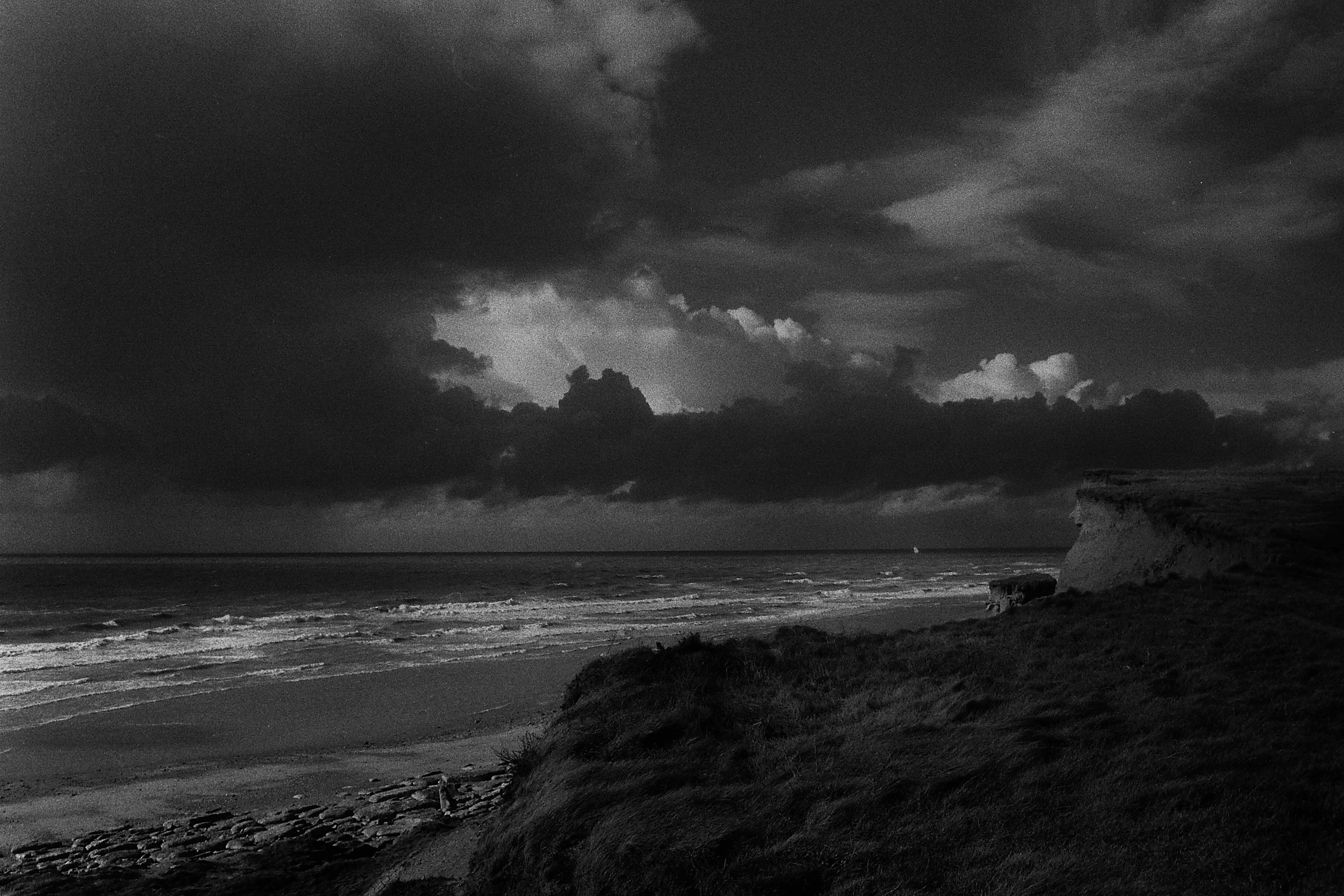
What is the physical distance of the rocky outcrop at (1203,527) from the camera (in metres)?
17.4

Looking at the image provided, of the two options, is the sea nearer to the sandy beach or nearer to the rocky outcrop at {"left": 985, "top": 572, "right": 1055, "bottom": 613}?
the sandy beach

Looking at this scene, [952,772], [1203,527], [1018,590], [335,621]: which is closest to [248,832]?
[952,772]

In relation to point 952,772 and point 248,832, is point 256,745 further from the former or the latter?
point 952,772

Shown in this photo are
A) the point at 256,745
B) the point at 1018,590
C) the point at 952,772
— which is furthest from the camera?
the point at 1018,590

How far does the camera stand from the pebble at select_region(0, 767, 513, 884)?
40.7 feet

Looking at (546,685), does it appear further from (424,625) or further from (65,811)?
(424,625)

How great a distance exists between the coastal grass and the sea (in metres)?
19.8

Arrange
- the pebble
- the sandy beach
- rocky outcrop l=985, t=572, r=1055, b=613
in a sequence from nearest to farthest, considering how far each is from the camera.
→ the pebble → the sandy beach → rocky outcrop l=985, t=572, r=1055, b=613

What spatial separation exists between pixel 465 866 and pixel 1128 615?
468 inches

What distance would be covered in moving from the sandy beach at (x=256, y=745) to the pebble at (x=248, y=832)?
0.69 metres

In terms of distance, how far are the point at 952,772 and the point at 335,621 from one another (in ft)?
147

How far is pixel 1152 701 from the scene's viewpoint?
10.3 m

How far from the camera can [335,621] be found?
47156 mm

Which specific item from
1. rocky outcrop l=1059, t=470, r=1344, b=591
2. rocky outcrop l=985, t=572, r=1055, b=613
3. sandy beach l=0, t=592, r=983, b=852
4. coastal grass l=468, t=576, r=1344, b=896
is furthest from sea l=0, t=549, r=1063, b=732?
coastal grass l=468, t=576, r=1344, b=896
